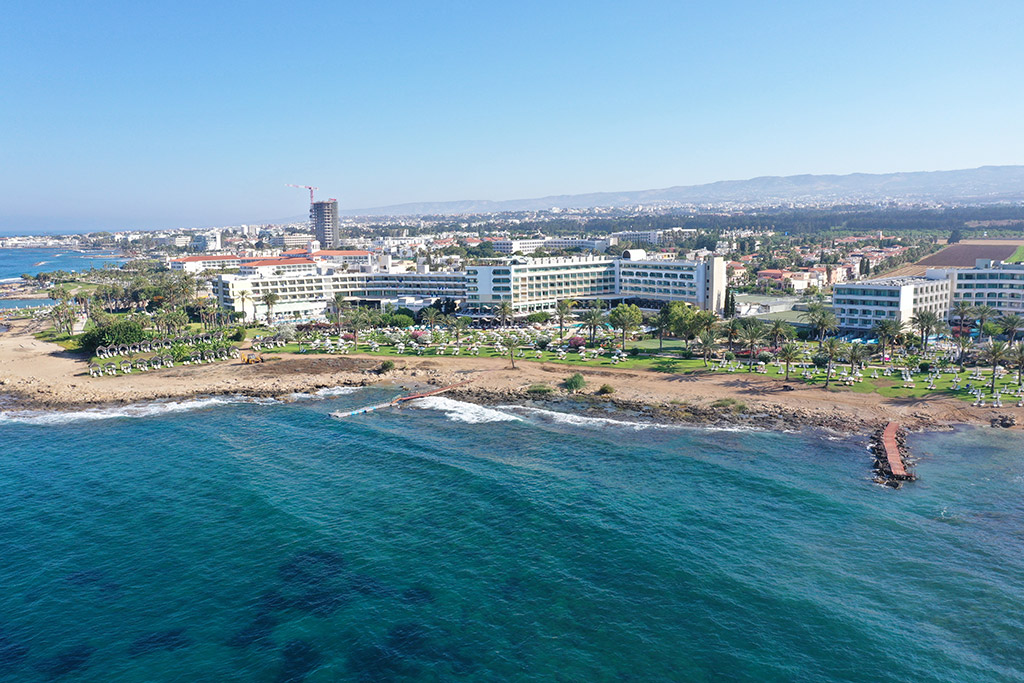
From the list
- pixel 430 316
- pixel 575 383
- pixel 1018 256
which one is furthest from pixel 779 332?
pixel 1018 256

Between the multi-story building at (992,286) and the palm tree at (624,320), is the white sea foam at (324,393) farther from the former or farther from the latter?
the multi-story building at (992,286)

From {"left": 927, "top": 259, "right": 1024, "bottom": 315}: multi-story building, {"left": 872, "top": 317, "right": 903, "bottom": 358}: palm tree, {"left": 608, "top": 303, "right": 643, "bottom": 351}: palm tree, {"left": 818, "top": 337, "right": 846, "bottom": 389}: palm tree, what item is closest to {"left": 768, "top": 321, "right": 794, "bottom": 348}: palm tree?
{"left": 818, "top": 337, "right": 846, "bottom": 389}: palm tree

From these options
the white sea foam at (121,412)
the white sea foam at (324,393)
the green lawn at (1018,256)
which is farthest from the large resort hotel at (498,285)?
the green lawn at (1018,256)

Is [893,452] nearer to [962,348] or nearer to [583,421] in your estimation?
[583,421]

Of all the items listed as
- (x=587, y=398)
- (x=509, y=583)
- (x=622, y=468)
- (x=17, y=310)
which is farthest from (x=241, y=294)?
(x=509, y=583)

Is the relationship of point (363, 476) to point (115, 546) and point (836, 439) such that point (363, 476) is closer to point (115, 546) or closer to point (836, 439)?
point (115, 546)

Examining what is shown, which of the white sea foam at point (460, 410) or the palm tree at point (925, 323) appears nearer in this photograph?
the white sea foam at point (460, 410)
